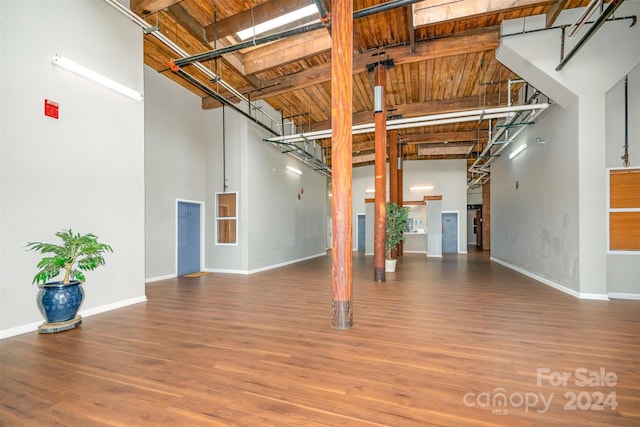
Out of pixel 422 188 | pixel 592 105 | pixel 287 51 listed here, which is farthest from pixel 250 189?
pixel 422 188

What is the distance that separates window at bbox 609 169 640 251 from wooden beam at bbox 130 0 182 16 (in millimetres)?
7761

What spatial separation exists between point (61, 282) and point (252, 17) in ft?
16.2

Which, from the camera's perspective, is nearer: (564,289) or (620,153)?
(620,153)

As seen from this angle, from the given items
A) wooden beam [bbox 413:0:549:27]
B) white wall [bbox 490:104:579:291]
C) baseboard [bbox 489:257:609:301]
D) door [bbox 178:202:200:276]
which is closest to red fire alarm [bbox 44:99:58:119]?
door [bbox 178:202:200:276]

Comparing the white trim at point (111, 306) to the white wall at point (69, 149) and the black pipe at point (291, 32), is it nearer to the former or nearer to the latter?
the white wall at point (69, 149)

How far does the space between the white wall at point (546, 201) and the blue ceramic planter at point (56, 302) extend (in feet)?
25.3

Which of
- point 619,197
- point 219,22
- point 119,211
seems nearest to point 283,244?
point 119,211

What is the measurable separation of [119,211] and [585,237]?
7.71 metres

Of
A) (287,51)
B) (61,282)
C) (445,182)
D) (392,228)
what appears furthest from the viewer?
(445,182)

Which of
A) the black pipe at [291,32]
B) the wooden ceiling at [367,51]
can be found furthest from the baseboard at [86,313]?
the wooden ceiling at [367,51]

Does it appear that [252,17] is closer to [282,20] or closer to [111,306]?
[282,20]

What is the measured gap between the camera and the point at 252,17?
4793mm

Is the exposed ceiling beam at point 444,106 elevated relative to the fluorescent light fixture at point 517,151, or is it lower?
elevated

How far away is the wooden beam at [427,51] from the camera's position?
17.5 feet
